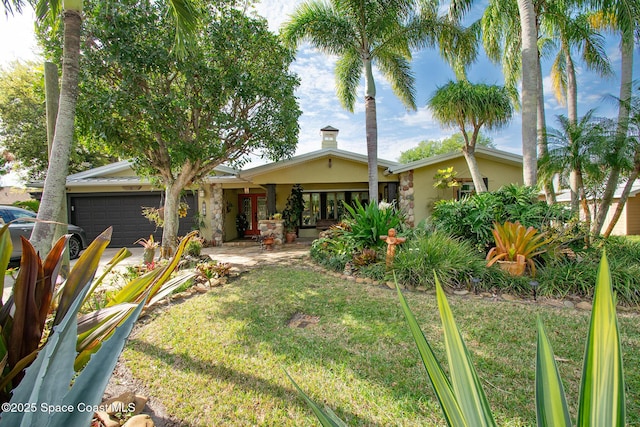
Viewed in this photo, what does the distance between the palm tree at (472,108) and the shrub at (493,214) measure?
10.4ft

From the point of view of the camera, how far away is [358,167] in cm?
1088

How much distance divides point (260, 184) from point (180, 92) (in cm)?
462

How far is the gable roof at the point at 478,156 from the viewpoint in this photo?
10.1 meters

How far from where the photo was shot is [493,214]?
19.4 feet

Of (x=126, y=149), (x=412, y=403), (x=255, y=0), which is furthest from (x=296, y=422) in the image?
(x=255, y=0)

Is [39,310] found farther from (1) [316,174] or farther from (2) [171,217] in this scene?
(1) [316,174]

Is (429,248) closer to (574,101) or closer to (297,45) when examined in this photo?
(297,45)

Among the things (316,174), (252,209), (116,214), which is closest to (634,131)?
(316,174)

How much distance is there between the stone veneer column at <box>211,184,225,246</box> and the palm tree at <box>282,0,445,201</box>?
19.3ft

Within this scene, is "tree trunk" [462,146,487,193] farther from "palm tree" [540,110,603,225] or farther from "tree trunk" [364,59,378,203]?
"tree trunk" [364,59,378,203]

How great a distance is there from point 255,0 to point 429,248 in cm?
679

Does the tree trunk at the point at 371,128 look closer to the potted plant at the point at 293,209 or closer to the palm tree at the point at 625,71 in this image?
the potted plant at the point at 293,209

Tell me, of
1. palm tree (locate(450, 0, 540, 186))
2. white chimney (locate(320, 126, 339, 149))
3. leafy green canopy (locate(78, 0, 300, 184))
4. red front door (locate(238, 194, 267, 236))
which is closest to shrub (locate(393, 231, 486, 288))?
palm tree (locate(450, 0, 540, 186))

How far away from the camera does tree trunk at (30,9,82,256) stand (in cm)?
287
